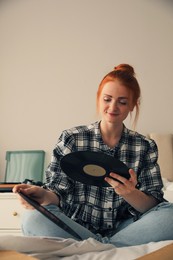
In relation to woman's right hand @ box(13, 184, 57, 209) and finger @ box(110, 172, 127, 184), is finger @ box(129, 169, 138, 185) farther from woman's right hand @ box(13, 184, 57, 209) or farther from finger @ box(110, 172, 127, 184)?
woman's right hand @ box(13, 184, 57, 209)

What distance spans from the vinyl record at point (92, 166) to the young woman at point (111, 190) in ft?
0.07

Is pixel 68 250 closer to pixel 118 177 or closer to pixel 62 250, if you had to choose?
pixel 62 250

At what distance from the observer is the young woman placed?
2.68ft

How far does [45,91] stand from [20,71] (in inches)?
9.9

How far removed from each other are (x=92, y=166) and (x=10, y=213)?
1.02 metres

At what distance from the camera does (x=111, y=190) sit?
3.39 feet

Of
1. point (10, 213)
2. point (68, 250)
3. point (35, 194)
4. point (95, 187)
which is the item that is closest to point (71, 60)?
point (10, 213)

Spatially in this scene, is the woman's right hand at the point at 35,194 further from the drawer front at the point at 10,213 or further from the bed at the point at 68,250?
the drawer front at the point at 10,213

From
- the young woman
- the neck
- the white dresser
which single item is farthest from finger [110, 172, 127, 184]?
the white dresser

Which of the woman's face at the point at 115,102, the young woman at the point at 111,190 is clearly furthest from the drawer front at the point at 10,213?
the woman's face at the point at 115,102

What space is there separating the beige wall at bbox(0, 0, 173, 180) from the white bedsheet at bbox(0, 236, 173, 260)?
1.47 m

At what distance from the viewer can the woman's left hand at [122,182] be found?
0.79 m

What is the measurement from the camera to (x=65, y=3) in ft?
7.20

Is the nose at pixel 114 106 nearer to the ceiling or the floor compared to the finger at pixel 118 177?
nearer to the ceiling
